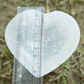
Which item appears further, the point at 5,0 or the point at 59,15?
the point at 5,0

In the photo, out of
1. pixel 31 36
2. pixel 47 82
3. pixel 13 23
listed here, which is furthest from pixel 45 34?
pixel 47 82

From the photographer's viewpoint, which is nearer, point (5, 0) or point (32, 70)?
point (32, 70)

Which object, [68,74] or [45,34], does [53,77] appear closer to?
[68,74]

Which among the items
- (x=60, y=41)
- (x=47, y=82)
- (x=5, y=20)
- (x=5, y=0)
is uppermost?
(x=5, y=0)

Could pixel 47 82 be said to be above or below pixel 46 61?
below

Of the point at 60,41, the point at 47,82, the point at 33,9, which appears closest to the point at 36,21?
the point at 33,9

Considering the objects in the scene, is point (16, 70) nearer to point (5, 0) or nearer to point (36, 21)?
point (36, 21)
